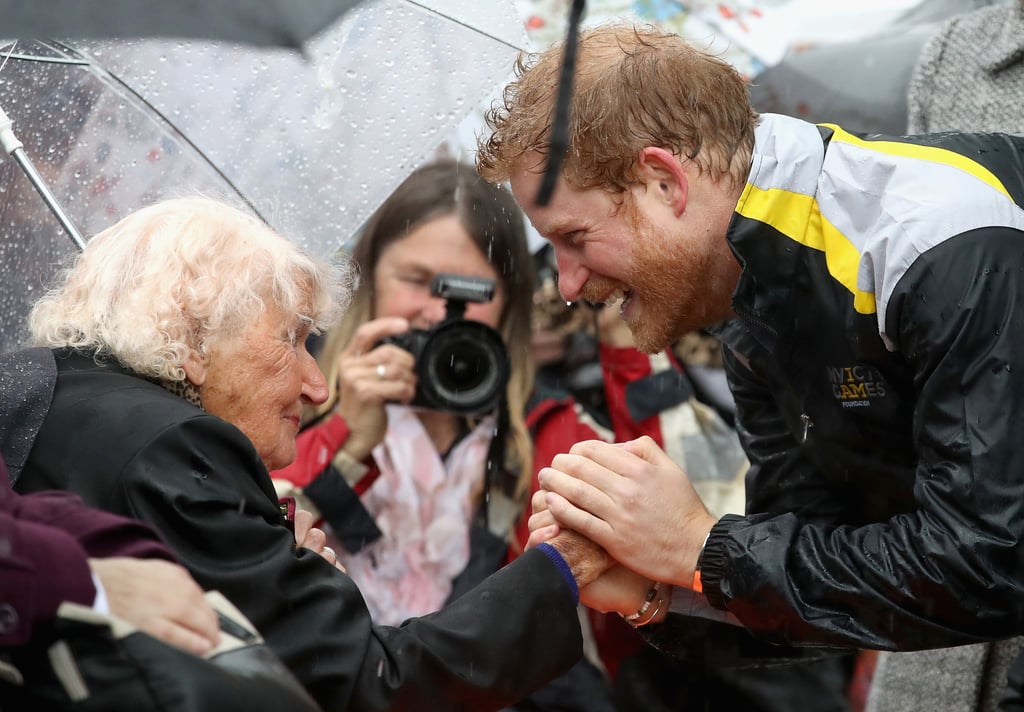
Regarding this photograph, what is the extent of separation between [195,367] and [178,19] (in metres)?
0.66

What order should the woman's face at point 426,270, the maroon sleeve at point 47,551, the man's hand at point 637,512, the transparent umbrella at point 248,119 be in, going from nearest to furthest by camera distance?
the maroon sleeve at point 47,551, the man's hand at point 637,512, the transparent umbrella at point 248,119, the woman's face at point 426,270

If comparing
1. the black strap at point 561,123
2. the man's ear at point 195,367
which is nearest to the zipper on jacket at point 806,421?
the black strap at point 561,123

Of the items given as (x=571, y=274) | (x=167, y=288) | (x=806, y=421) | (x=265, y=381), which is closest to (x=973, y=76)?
(x=806, y=421)

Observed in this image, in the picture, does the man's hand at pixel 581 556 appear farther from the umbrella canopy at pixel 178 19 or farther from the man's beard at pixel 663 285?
the umbrella canopy at pixel 178 19

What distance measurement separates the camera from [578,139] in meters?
2.62

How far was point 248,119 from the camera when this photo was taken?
3047mm

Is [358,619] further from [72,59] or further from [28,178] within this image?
[72,59]

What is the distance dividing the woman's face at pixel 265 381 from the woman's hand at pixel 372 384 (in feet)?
3.07

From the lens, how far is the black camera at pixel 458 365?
12.0 feet

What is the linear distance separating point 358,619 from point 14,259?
46.1 inches

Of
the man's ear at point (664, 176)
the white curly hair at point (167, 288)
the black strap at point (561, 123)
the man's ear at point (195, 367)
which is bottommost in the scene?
the man's ear at point (195, 367)

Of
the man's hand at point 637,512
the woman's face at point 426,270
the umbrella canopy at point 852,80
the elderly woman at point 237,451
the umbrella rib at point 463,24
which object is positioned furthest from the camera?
the umbrella canopy at point 852,80

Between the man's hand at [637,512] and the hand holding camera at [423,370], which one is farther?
the hand holding camera at [423,370]

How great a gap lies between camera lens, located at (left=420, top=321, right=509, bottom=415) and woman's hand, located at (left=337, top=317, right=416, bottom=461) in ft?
0.23
